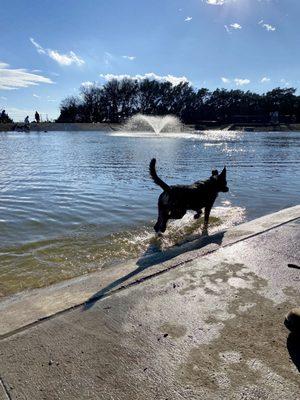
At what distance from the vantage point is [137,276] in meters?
3.95

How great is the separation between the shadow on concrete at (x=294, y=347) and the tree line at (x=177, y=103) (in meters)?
101

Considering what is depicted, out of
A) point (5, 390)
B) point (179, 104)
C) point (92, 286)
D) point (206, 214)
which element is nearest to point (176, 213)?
point (206, 214)

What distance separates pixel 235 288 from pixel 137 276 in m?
1.00

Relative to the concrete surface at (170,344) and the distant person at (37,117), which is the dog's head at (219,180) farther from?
the distant person at (37,117)

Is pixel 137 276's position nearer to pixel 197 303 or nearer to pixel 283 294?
pixel 197 303

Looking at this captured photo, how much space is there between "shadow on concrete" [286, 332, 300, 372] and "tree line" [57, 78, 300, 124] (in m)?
101

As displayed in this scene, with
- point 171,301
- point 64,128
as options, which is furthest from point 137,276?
point 64,128

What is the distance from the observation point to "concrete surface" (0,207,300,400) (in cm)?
232

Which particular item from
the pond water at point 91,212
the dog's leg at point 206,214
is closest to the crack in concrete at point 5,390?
the pond water at point 91,212

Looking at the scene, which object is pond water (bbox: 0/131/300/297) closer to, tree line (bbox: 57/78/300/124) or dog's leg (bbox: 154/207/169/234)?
dog's leg (bbox: 154/207/169/234)

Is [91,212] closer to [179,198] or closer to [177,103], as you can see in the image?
[179,198]

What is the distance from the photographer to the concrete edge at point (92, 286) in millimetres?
3180

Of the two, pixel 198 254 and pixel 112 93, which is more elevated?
pixel 112 93

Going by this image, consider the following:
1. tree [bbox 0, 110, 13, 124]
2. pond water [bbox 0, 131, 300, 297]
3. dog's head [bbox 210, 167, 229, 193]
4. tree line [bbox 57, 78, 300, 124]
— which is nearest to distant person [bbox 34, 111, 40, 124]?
tree [bbox 0, 110, 13, 124]
